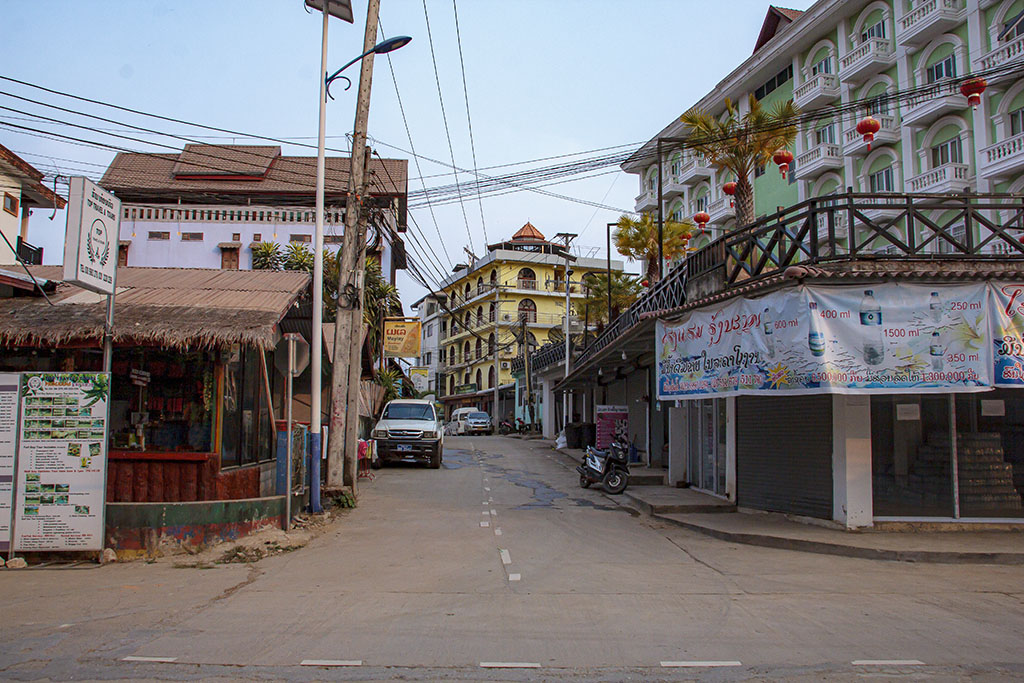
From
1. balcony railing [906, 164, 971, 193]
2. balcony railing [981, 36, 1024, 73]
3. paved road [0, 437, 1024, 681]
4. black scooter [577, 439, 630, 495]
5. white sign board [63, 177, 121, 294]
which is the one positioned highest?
balcony railing [981, 36, 1024, 73]

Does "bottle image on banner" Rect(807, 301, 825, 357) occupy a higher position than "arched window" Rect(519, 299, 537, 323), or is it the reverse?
"arched window" Rect(519, 299, 537, 323)

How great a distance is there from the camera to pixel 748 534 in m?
11.7

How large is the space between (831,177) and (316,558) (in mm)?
30538

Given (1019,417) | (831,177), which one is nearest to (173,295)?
(1019,417)

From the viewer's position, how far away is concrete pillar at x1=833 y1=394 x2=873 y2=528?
1170 cm

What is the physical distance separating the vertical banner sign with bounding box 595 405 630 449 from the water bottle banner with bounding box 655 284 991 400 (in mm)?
12011

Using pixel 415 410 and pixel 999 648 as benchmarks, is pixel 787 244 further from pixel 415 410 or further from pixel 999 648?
pixel 415 410

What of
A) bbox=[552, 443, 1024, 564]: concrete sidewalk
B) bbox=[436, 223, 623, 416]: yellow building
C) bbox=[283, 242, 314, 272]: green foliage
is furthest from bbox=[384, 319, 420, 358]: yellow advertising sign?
bbox=[436, 223, 623, 416]: yellow building

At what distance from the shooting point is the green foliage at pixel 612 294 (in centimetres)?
4356

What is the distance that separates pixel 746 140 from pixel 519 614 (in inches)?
671

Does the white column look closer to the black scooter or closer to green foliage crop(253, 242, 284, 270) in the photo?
the black scooter

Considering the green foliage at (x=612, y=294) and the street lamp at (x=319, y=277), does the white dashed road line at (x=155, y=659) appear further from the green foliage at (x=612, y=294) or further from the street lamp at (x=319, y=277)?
the green foliage at (x=612, y=294)

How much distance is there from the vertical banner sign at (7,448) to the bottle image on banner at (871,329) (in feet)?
37.7

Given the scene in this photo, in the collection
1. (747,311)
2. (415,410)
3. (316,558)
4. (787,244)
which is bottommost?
(316,558)
